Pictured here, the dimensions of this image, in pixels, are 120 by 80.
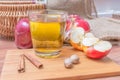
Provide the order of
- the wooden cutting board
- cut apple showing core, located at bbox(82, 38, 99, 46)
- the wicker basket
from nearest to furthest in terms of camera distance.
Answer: the wooden cutting board → cut apple showing core, located at bbox(82, 38, 99, 46) → the wicker basket

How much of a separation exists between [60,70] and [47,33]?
124 millimetres

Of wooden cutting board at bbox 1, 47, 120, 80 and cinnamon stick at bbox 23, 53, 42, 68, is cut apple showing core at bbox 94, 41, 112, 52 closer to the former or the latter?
wooden cutting board at bbox 1, 47, 120, 80

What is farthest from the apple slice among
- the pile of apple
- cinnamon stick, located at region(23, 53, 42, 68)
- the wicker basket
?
the wicker basket

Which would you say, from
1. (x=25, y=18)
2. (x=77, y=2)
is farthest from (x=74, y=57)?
(x=77, y=2)

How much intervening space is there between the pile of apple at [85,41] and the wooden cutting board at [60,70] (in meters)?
0.02

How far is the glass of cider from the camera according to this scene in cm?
58

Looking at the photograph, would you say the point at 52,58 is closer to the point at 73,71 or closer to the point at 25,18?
the point at 73,71

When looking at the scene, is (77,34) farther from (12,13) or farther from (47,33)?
(12,13)

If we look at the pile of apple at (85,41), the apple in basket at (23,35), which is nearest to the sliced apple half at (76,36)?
the pile of apple at (85,41)

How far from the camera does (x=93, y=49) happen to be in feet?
1.82

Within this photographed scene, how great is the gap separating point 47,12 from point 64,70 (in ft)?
0.74

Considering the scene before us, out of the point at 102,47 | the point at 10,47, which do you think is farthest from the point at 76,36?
the point at 10,47

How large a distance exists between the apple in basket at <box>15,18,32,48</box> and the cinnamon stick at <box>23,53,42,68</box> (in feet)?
0.30

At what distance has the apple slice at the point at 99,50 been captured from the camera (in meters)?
0.55
